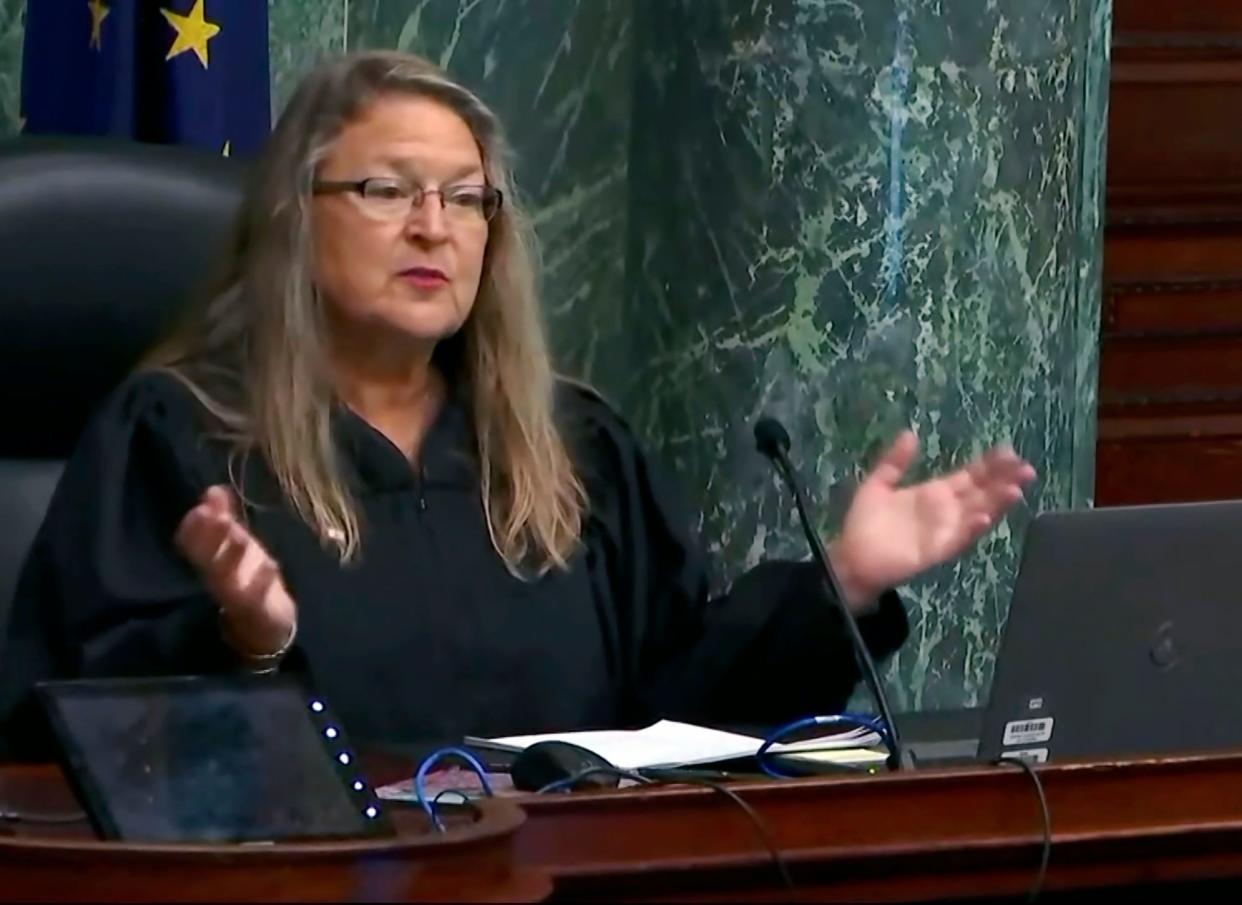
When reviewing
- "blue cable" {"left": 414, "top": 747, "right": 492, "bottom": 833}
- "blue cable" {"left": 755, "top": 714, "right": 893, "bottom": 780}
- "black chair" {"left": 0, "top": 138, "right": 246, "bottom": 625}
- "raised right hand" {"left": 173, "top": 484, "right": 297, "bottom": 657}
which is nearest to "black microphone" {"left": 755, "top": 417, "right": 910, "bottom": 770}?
"blue cable" {"left": 755, "top": 714, "right": 893, "bottom": 780}

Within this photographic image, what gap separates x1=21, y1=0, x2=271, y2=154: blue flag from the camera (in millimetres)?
2758

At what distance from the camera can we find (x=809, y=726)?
76.9 inches

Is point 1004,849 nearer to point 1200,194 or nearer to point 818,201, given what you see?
point 818,201

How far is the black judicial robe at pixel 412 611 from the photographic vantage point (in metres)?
2.13

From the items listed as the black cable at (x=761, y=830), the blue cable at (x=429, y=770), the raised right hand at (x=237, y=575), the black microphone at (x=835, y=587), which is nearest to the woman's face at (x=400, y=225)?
the raised right hand at (x=237, y=575)

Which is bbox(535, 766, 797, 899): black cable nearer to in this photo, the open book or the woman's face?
the open book

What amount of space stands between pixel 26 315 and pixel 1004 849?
1.12 m

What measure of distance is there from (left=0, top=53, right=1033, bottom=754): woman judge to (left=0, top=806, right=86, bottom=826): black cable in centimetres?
56

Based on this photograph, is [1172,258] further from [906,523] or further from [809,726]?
[809,726]

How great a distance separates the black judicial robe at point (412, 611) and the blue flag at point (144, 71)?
602 mm

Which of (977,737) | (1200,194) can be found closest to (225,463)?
(977,737)

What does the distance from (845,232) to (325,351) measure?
921 millimetres

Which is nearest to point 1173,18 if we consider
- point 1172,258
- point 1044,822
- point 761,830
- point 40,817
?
point 1172,258

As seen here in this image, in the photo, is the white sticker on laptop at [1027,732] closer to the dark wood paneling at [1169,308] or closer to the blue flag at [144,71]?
the blue flag at [144,71]
